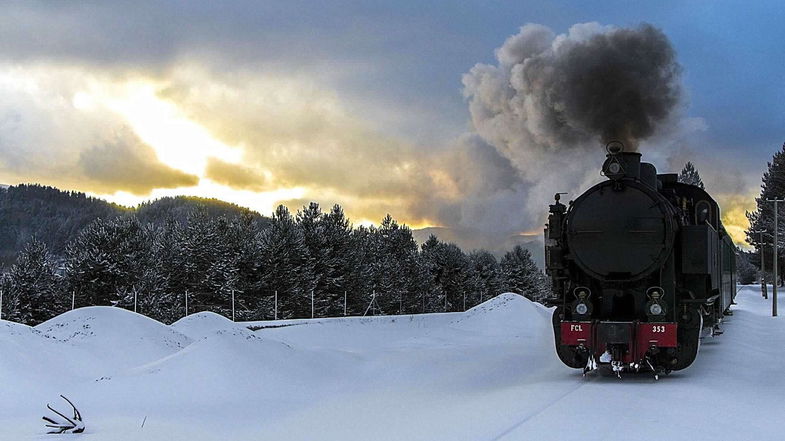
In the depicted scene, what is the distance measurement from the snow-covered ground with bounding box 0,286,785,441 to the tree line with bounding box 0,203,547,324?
1994 centimetres

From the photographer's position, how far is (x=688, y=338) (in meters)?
13.7

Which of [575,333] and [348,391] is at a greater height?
[575,333]

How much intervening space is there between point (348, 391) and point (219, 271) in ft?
98.7

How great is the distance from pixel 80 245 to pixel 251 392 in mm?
30038

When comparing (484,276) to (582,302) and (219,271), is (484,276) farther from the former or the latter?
(582,302)

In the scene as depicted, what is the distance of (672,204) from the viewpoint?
1459 cm

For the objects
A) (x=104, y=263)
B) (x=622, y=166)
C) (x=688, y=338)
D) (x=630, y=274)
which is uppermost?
(x=622, y=166)

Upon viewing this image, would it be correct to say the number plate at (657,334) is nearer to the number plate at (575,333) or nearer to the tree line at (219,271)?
the number plate at (575,333)

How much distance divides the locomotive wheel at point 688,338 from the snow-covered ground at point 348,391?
333 millimetres

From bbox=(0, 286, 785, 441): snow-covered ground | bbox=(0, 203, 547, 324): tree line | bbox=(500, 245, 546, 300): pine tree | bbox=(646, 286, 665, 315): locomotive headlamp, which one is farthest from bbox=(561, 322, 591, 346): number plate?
bbox=(500, 245, 546, 300): pine tree

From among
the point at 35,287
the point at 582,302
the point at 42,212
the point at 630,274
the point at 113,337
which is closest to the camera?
the point at 630,274

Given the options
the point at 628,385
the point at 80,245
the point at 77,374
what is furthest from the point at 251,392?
the point at 80,245

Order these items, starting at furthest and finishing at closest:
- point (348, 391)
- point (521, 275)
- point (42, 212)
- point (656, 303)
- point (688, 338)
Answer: point (42, 212), point (521, 275), point (348, 391), point (688, 338), point (656, 303)

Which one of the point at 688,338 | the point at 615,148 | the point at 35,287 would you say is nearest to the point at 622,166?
the point at 615,148
